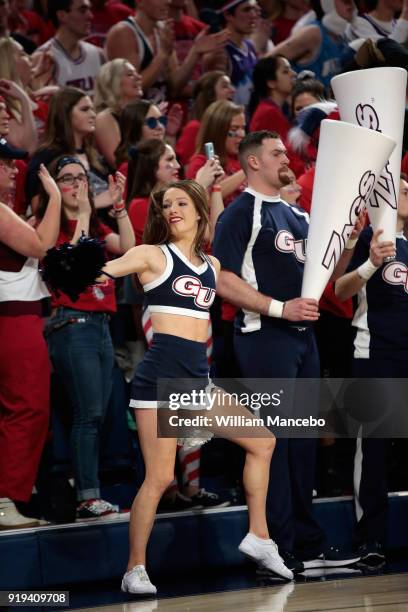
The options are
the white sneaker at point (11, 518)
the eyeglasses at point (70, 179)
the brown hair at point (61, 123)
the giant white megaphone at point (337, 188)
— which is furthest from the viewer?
the brown hair at point (61, 123)

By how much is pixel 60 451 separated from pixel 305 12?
4785 mm

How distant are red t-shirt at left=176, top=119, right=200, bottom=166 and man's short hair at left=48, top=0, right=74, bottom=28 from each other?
130 centimetres

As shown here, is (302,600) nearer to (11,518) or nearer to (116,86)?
(11,518)

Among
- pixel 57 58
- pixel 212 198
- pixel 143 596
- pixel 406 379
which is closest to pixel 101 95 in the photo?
pixel 57 58

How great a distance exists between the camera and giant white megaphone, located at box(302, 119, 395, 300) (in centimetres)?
455

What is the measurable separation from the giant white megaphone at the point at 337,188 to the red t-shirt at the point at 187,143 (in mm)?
2195

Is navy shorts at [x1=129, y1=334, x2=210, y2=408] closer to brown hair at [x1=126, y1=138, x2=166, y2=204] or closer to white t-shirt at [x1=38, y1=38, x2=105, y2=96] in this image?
brown hair at [x1=126, y1=138, x2=166, y2=204]

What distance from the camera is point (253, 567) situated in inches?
195

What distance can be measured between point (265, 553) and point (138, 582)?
533 millimetres

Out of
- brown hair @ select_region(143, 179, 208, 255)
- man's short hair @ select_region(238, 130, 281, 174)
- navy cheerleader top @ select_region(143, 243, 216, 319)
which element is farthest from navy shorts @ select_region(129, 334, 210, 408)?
man's short hair @ select_region(238, 130, 281, 174)

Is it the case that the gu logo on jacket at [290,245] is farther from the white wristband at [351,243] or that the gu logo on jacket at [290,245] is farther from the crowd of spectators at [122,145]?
the crowd of spectators at [122,145]

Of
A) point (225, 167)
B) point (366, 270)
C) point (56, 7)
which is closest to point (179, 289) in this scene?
point (366, 270)

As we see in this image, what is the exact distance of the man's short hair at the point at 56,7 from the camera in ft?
24.2

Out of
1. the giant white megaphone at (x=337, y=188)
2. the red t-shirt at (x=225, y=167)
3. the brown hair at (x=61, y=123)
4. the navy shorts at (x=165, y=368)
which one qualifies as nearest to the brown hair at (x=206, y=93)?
the red t-shirt at (x=225, y=167)
